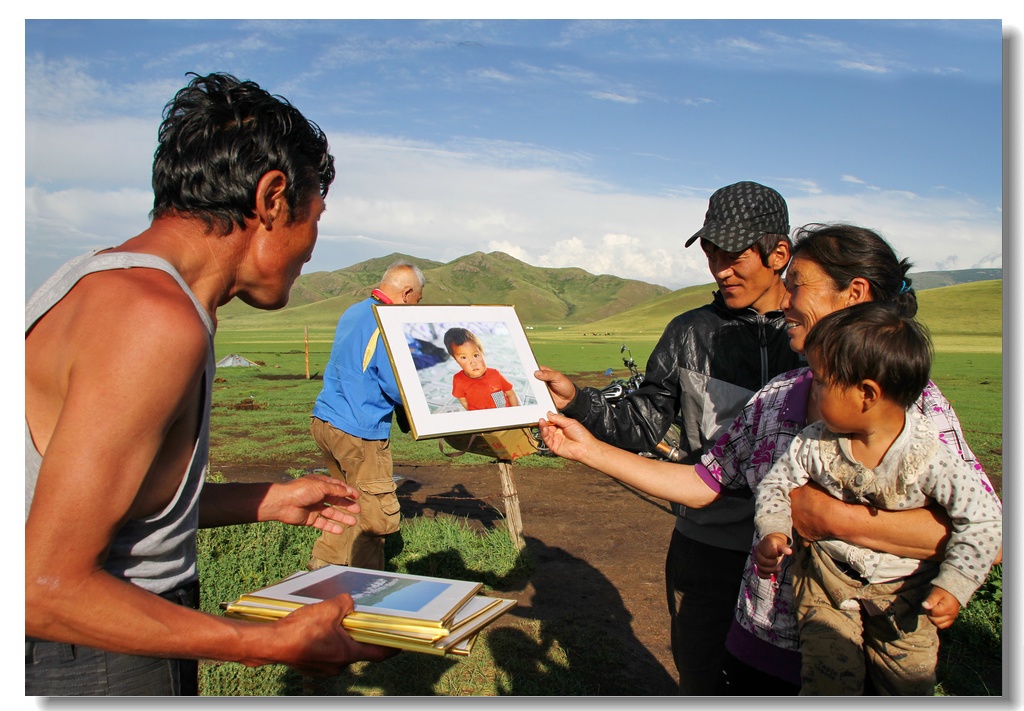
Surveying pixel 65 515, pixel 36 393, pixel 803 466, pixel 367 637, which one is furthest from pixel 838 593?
pixel 36 393

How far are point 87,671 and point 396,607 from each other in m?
0.77

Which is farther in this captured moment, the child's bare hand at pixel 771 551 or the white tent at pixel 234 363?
the white tent at pixel 234 363

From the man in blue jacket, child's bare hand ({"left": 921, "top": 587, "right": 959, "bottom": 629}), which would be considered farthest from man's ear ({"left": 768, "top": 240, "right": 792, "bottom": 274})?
the man in blue jacket

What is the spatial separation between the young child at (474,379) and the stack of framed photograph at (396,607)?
33.9 inches

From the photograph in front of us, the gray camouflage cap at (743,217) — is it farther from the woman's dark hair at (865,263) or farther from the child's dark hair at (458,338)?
the child's dark hair at (458,338)

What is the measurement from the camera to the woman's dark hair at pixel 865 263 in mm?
2645

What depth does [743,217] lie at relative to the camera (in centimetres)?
314

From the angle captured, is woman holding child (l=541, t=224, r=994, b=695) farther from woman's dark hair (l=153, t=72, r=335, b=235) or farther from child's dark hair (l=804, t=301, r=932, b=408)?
woman's dark hair (l=153, t=72, r=335, b=235)

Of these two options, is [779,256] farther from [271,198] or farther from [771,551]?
[271,198]

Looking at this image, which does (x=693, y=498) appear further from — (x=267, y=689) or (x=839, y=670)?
(x=267, y=689)

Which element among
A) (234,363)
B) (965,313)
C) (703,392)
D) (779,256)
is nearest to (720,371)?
(703,392)

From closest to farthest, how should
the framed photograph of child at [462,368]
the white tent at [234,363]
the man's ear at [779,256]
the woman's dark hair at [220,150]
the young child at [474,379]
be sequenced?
the woman's dark hair at [220,150] < the framed photograph of child at [462,368] < the young child at [474,379] < the man's ear at [779,256] < the white tent at [234,363]

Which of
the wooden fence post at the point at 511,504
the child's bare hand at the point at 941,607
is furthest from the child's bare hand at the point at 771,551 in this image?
the wooden fence post at the point at 511,504

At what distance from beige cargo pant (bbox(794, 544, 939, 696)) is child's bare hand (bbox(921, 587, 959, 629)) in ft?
0.49
